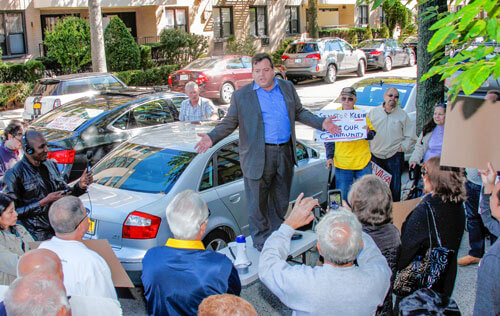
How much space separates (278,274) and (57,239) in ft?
5.15

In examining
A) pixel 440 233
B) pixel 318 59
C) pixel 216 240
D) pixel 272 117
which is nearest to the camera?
pixel 440 233

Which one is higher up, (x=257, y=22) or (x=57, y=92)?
(x=257, y=22)

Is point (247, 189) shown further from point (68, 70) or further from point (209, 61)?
point (68, 70)

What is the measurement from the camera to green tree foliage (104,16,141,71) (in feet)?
73.6

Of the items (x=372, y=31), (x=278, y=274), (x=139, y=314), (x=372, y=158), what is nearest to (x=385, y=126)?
(x=372, y=158)

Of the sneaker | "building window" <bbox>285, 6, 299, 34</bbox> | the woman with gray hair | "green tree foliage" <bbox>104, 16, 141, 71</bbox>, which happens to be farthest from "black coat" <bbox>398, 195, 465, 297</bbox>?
"building window" <bbox>285, 6, 299, 34</bbox>

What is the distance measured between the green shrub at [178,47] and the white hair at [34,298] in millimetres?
24276

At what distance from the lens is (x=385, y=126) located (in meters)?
6.94

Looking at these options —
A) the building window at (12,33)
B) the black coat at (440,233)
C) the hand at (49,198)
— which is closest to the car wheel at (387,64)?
the building window at (12,33)

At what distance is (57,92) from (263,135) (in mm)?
9580

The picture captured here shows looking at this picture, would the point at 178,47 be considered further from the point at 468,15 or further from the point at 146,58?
the point at 468,15

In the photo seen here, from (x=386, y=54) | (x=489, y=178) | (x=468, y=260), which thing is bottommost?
(x=468, y=260)

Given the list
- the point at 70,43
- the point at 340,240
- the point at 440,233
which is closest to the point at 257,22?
the point at 70,43

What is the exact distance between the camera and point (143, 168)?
19.5 ft
